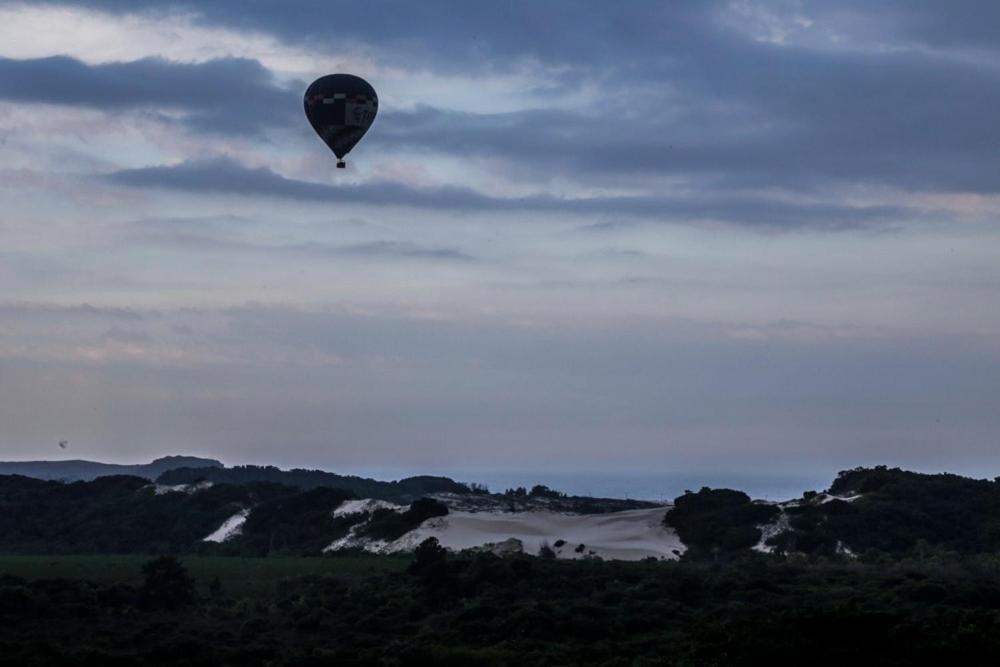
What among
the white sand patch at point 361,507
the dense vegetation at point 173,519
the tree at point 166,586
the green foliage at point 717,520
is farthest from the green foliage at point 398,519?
the tree at point 166,586

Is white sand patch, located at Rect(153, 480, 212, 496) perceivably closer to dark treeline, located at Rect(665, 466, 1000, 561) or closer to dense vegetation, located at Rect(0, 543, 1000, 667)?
dark treeline, located at Rect(665, 466, 1000, 561)

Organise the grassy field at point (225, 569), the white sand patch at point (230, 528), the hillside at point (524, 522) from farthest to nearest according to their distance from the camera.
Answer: the white sand patch at point (230, 528) → the hillside at point (524, 522) → the grassy field at point (225, 569)

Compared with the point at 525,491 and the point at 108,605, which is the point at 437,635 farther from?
the point at 525,491

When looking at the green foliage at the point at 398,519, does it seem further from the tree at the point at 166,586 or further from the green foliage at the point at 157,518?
the tree at the point at 166,586

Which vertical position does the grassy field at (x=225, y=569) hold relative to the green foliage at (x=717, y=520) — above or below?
below

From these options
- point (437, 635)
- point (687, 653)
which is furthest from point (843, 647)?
point (437, 635)

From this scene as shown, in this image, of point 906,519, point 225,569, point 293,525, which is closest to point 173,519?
point 293,525
